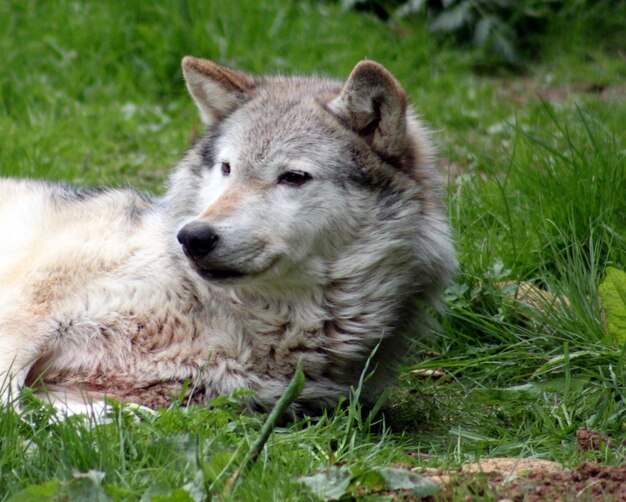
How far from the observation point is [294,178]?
152 inches

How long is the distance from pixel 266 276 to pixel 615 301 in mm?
1421

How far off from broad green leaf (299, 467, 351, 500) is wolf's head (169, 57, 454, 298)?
103cm

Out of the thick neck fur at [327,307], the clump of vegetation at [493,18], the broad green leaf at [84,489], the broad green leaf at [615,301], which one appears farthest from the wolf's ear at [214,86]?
the clump of vegetation at [493,18]

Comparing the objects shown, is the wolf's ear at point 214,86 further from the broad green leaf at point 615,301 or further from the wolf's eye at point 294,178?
the broad green leaf at point 615,301

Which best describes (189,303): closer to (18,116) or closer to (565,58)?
(18,116)

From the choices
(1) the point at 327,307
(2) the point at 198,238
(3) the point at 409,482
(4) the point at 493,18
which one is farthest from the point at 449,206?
(4) the point at 493,18

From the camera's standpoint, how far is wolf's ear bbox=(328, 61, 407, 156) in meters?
3.86

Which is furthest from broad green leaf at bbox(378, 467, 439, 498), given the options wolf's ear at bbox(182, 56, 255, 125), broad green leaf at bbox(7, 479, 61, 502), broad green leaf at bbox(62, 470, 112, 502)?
wolf's ear at bbox(182, 56, 255, 125)

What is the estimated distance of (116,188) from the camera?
465 cm

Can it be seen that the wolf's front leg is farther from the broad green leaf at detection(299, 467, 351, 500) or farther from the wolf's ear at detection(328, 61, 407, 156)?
the wolf's ear at detection(328, 61, 407, 156)

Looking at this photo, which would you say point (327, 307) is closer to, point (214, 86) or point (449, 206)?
point (214, 86)

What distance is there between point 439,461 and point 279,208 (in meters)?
1.11

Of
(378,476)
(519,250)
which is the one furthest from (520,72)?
(378,476)

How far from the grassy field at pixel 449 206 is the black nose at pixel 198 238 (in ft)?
1.78
